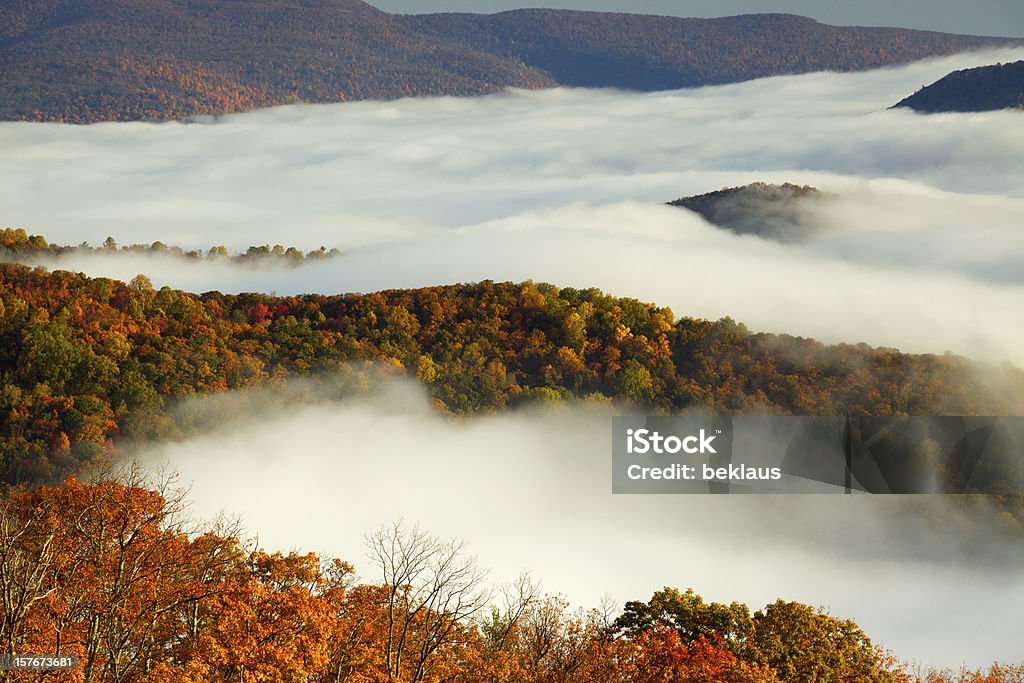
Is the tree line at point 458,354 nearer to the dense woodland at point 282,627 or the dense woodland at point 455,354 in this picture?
the dense woodland at point 455,354

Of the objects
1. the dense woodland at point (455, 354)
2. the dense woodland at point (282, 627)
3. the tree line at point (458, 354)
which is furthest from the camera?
the tree line at point (458, 354)

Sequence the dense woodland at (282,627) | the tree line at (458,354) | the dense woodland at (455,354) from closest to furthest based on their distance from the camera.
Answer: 1. the dense woodland at (282,627)
2. the dense woodland at (455,354)
3. the tree line at (458,354)

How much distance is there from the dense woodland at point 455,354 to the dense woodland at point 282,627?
216ft

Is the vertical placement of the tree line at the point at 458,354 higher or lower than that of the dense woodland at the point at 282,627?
higher

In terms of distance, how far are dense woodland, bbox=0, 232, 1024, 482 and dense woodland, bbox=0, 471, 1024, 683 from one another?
6572 centimetres

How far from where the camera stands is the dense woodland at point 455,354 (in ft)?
410

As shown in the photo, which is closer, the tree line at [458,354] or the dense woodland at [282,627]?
the dense woodland at [282,627]

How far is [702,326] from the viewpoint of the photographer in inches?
5930

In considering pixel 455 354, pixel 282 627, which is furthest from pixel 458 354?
pixel 282 627

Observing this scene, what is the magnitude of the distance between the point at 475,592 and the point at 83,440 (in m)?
41.6

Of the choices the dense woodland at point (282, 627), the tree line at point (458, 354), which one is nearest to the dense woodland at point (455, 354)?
the tree line at point (458, 354)

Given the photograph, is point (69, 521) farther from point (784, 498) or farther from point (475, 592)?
point (784, 498)

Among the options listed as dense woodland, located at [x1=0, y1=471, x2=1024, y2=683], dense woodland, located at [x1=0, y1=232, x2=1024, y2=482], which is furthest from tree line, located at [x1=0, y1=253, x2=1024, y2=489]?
dense woodland, located at [x1=0, y1=471, x2=1024, y2=683]

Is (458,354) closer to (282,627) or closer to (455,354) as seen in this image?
(455,354)
